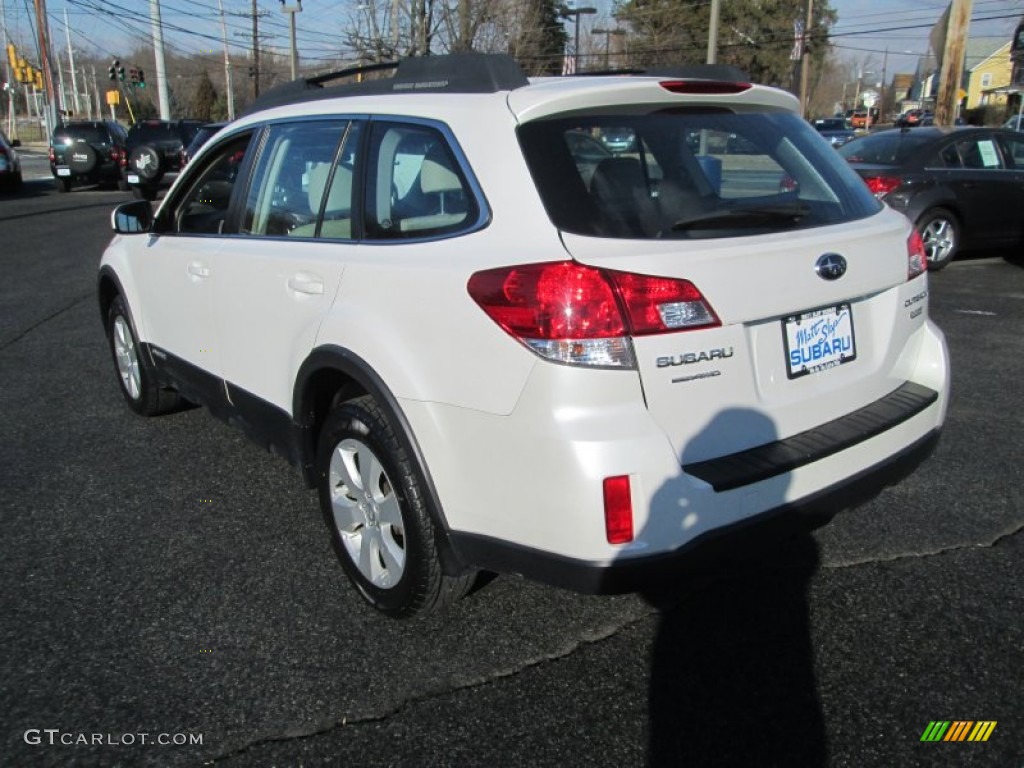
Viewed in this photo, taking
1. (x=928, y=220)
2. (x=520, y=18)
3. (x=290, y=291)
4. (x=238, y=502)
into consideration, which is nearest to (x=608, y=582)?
(x=290, y=291)

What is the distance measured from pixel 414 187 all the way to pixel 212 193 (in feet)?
6.54

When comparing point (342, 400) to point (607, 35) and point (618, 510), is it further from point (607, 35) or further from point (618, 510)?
point (607, 35)

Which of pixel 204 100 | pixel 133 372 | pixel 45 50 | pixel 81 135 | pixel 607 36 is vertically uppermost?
pixel 607 36

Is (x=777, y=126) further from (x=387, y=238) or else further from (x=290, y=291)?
(x=290, y=291)

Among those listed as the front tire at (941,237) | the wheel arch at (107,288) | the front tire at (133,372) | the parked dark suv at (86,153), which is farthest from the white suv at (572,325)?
the parked dark suv at (86,153)

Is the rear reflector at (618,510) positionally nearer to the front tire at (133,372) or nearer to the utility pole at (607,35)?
the front tire at (133,372)

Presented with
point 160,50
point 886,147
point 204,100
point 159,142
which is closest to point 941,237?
point 886,147

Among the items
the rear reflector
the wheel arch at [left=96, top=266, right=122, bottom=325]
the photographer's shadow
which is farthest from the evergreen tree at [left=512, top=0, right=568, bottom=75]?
the rear reflector

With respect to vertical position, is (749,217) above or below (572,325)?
above

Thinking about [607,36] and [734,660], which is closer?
[734,660]

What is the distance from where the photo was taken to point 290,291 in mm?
3229

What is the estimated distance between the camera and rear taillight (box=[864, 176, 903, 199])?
9648 mm

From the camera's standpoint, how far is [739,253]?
97.1 inches

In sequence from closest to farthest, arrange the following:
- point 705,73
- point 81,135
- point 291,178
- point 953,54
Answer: point 705,73 → point 291,178 → point 953,54 → point 81,135
